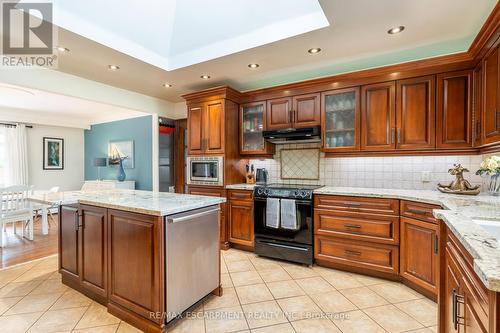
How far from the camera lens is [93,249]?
6.77 feet

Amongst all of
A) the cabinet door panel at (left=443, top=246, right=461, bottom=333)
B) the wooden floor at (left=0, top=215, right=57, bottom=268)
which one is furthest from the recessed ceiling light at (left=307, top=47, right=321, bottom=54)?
the wooden floor at (left=0, top=215, right=57, bottom=268)

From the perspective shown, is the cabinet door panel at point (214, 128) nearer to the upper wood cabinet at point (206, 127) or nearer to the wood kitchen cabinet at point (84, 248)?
the upper wood cabinet at point (206, 127)

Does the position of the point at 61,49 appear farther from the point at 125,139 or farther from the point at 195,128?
the point at 125,139

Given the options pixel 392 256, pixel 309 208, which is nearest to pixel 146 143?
pixel 309 208

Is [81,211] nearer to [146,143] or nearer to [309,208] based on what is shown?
[309,208]

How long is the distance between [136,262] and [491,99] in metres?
3.14

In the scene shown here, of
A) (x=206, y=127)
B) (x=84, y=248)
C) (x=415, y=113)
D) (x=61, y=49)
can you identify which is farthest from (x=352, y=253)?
(x=61, y=49)

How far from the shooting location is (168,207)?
171 cm

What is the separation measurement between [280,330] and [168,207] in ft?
4.00

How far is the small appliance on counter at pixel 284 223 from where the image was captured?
113 inches

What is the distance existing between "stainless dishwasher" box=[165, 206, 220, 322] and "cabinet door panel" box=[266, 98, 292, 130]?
5.62 ft

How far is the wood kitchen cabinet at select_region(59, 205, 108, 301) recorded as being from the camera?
1.99 meters

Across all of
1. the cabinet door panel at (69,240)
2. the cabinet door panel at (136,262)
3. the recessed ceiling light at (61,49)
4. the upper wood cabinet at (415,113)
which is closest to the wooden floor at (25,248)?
the cabinet door panel at (69,240)

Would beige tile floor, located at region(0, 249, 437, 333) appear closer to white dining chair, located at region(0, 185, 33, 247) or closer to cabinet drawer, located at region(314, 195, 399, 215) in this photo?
cabinet drawer, located at region(314, 195, 399, 215)
